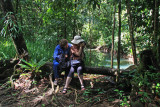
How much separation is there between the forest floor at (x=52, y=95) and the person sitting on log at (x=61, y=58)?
0.47m

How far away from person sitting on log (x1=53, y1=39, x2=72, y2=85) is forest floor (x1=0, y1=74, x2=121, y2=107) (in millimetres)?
466

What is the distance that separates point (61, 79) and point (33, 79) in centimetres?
92

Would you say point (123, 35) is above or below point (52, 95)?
above

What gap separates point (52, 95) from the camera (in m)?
3.22

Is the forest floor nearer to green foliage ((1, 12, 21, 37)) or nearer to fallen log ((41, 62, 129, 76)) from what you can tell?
fallen log ((41, 62, 129, 76))

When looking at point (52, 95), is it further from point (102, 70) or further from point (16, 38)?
point (16, 38)

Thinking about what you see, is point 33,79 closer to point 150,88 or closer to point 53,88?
point 53,88

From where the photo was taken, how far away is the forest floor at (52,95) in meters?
2.81

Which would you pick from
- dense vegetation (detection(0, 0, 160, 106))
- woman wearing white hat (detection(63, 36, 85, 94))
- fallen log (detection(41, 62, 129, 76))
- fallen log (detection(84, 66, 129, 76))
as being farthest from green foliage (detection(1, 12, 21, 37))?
fallen log (detection(84, 66, 129, 76))

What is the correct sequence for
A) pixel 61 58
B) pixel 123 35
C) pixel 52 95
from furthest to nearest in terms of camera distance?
pixel 123 35 < pixel 61 58 < pixel 52 95

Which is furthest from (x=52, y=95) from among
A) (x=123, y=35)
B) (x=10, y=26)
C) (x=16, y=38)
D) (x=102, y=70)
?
(x=123, y=35)

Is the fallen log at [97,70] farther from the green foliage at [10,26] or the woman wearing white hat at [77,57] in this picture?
the green foliage at [10,26]

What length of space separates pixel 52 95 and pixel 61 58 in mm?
1109

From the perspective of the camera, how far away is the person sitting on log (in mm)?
3730
